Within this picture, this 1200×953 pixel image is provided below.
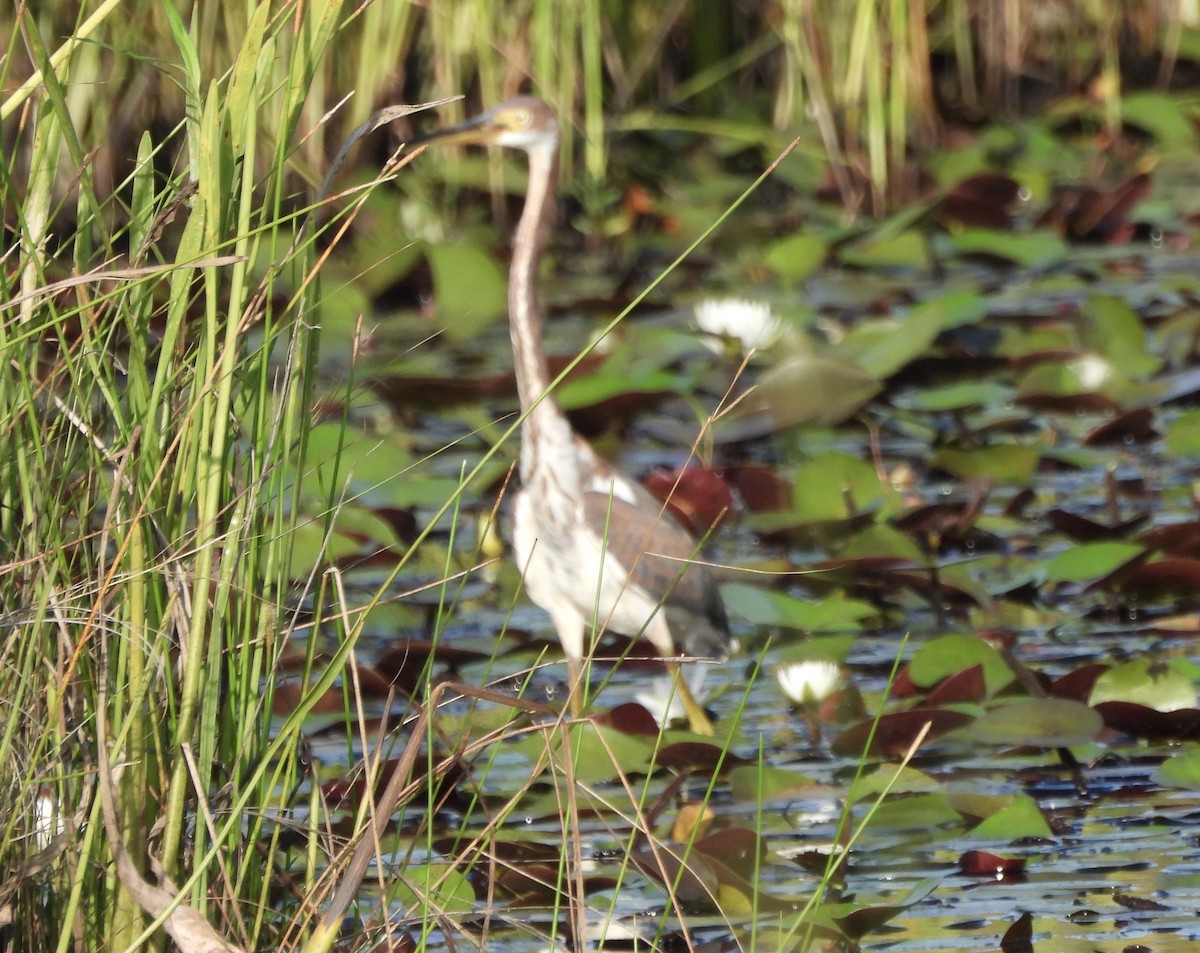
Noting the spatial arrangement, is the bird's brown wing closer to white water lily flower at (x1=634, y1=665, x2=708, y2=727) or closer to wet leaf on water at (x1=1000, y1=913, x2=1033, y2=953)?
white water lily flower at (x1=634, y1=665, x2=708, y2=727)

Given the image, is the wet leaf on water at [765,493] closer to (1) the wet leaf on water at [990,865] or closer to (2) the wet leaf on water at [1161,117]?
(1) the wet leaf on water at [990,865]

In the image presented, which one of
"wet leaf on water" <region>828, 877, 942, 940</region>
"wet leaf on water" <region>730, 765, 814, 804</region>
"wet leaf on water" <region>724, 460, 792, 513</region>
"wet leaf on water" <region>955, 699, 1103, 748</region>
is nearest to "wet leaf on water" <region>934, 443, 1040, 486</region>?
"wet leaf on water" <region>724, 460, 792, 513</region>

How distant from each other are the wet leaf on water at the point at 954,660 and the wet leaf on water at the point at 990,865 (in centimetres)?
43

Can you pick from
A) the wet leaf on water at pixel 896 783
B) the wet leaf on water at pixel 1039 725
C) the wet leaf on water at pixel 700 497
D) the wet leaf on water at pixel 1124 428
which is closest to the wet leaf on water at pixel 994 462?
the wet leaf on water at pixel 1124 428

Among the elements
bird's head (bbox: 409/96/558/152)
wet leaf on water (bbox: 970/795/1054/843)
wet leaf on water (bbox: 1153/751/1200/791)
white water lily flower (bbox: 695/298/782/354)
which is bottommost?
wet leaf on water (bbox: 1153/751/1200/791)

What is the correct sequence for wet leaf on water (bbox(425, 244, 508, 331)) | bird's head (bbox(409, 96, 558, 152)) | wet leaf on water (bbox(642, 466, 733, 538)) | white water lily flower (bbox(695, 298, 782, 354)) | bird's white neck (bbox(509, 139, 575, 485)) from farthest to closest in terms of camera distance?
wet leaf on water (bbox(425, 244, 508, 331)), white water lily flower (bbox(695, 298, 782, 354)), bird's head (bbox(409, 96, 558, 152)), wet leaf on water (bbox(642, 466, 733, 538)), bird's white neck (bbox(509, 139, 575, 485))

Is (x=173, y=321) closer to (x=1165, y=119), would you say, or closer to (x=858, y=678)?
(x=858, y=678)

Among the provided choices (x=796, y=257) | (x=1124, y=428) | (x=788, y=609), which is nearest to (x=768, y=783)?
(x=788, y=609)

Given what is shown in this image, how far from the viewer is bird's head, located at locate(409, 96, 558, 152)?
3656 millimetres

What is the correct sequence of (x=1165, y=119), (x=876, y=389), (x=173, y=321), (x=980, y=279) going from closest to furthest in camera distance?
1. (x=173, y=321)
2. (x=876, y=389)
3. (x=980, y=279)
4. (x=1165, y=119)

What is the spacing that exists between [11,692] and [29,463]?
0.63ft

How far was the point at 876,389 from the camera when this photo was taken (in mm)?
3736

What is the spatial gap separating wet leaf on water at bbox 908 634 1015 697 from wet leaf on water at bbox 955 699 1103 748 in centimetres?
15

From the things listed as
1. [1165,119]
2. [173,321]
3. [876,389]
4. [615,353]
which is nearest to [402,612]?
[876,389]
